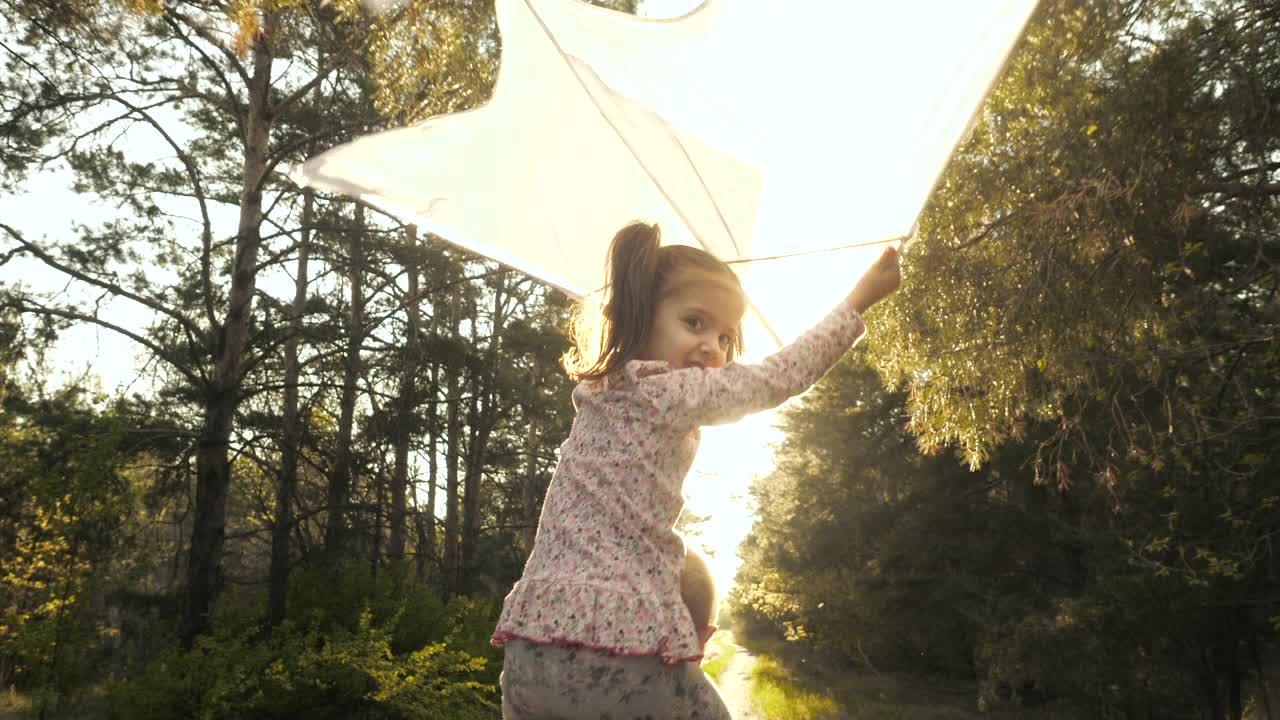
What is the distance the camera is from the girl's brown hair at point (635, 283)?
1.82 m

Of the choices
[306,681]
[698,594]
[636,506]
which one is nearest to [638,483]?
[636,506]

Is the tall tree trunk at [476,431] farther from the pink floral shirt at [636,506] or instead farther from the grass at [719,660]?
the pink floral shirt at [636,506]

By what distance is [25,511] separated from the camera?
9.34 m

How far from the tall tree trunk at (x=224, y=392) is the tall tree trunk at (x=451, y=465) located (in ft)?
8.92

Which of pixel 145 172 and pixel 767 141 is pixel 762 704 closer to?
pixel 145 172

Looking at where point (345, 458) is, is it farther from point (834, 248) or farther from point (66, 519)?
point (834, 248)

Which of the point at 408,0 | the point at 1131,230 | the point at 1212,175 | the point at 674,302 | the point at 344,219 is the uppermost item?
the point at 344,219

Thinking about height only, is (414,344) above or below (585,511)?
above

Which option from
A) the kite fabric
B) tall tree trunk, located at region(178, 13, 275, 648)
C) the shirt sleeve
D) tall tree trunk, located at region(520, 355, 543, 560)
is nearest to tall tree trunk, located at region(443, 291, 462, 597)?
tall tree trunk, located at region(520, 355, 543, 560)

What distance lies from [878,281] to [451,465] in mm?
18799

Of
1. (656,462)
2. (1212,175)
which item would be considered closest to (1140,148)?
(1212,175)

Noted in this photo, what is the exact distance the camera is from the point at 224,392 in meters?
10.3

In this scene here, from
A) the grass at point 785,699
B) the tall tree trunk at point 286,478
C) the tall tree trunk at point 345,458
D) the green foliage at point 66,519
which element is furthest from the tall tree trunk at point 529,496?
the green foliage at point 66,519

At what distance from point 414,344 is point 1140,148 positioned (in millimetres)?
9084
